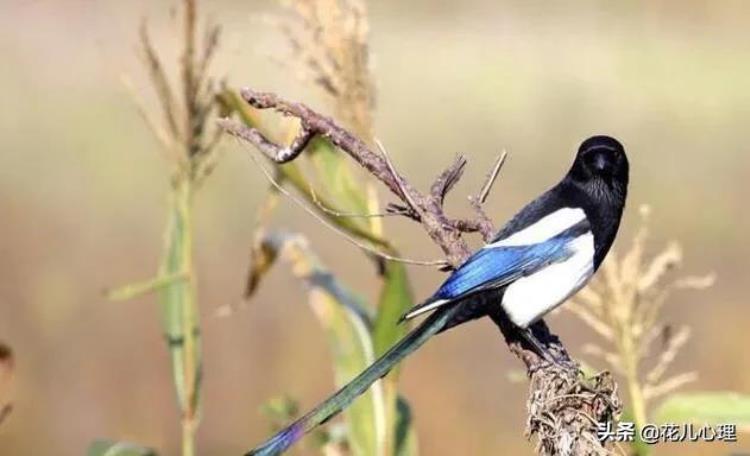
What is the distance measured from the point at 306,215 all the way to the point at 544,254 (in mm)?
2786

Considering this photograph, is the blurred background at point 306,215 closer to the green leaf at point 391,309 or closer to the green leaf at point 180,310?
the green leaf at point 180,310

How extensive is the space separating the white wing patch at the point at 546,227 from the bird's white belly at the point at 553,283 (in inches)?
1.2

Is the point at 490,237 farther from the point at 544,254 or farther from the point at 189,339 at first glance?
the point at 189,339

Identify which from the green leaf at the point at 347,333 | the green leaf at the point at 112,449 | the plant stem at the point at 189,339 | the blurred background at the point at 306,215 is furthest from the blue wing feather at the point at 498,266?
the blurred background at the point at 306,215

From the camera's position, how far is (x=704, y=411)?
2.65m

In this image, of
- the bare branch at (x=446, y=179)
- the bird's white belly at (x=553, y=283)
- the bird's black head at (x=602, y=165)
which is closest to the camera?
the bare branch at (x=446, y=179)

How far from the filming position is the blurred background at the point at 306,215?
4578 millimetres

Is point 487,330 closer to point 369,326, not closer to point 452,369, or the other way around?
point 452,369

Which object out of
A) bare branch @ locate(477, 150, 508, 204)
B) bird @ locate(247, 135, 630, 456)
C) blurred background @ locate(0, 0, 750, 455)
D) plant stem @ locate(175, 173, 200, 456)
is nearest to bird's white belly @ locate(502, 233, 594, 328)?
bird @ locate(247, 135, 630, 456)

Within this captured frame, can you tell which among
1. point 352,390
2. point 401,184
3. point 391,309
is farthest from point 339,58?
point 352,390

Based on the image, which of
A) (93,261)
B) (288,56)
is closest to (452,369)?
(93,261)

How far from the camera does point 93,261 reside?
5105mm

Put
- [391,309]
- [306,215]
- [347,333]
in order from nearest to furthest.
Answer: [391,309]
[347,333]
[306,215]

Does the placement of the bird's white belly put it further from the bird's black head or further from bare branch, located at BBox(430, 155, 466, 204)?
bare branch, located at BBox(430, 155, 466, 204)
